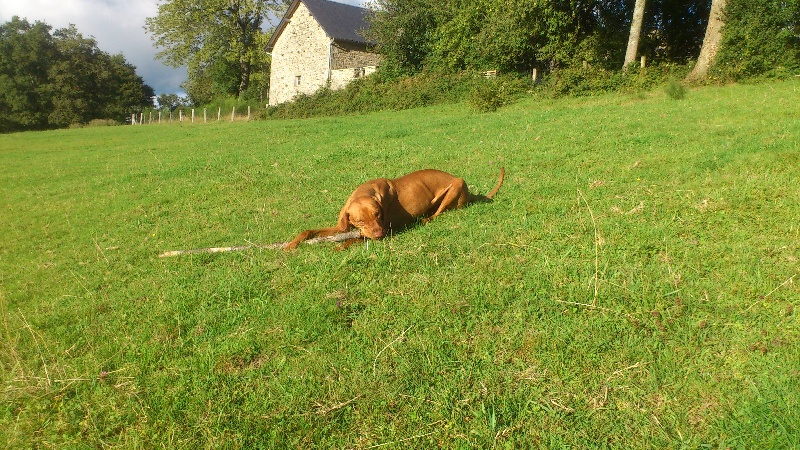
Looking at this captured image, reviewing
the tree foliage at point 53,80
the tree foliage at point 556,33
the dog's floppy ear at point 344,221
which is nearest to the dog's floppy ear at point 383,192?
the dog's floppy ear at point 344,221

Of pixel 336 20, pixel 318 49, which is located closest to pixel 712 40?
pixel 318 49

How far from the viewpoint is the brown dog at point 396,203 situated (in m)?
5.64

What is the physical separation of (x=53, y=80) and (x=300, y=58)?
142 feet

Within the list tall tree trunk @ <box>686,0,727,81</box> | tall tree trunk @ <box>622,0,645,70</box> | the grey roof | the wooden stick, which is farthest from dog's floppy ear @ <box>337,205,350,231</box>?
the grey roof

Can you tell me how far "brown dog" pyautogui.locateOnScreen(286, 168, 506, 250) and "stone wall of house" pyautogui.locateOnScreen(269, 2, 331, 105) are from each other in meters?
34.1

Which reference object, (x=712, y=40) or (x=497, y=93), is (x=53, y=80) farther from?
(x=712, y=40)

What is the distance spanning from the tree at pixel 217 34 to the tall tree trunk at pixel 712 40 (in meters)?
39.8

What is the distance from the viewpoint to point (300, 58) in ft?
135

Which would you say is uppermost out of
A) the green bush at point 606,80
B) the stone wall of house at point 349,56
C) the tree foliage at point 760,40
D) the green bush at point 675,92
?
the stone wall of house at point 349,56

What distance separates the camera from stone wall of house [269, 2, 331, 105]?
129 feet

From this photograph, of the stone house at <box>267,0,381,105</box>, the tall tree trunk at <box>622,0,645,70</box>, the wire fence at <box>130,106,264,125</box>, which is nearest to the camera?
the tall tree trunk at <box>622,0,645,70</box>

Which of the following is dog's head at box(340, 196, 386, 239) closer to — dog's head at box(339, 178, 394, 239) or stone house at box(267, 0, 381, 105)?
dog's head at box(339, 178, 394, 239)

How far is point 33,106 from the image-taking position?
6322cm

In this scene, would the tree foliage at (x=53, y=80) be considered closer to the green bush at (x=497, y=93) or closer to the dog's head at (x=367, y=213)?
the green bush at (x=497, y=93)
